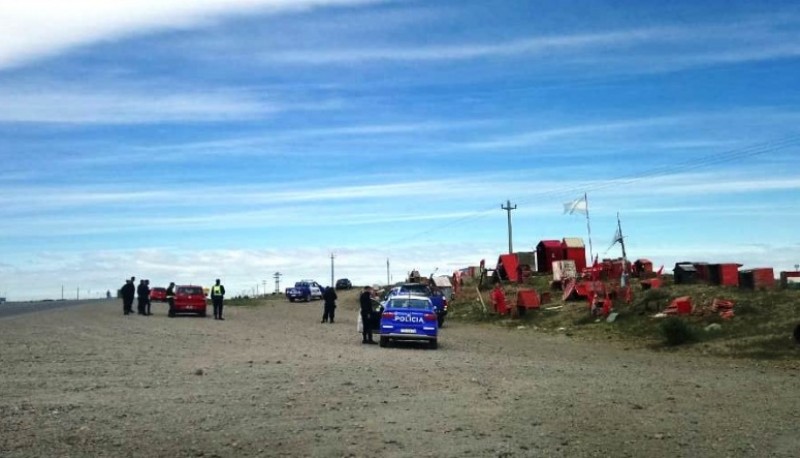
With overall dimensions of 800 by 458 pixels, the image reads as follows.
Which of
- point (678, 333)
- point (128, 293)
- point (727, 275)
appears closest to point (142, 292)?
point (128, 293)

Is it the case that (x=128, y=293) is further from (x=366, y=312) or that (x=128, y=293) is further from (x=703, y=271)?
(x=703, y=271)

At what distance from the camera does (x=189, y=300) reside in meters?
52.2

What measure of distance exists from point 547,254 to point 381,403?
53.2m

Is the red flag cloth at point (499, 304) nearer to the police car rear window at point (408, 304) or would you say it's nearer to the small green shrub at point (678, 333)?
the small green shrub at point (678, 333)

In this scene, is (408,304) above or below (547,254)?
below

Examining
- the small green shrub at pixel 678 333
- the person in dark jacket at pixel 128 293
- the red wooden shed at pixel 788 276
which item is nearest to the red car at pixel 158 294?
the person in dark jacket at pixel 128 293

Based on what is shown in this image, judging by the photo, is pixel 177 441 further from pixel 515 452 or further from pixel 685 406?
pixel 685 406

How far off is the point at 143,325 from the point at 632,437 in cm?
3235

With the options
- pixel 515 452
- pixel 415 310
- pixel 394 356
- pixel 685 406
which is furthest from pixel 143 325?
pixel 515 452

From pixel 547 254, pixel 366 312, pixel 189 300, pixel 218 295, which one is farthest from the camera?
pixel 547 254

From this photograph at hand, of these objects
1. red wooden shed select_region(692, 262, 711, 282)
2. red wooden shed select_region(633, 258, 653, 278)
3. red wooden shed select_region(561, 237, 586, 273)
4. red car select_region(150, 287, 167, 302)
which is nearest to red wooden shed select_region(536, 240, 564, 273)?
red wooden shed select_region(561, 237, 586, 273)

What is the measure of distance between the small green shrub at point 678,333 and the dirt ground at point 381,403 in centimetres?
243

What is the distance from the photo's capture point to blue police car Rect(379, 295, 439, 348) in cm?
2867

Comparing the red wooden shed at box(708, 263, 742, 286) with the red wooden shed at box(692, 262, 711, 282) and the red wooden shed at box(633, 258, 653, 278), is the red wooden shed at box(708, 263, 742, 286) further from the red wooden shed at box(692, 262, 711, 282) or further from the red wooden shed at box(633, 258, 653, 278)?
the red wooden shed at box(633, 258, 653, 278)
